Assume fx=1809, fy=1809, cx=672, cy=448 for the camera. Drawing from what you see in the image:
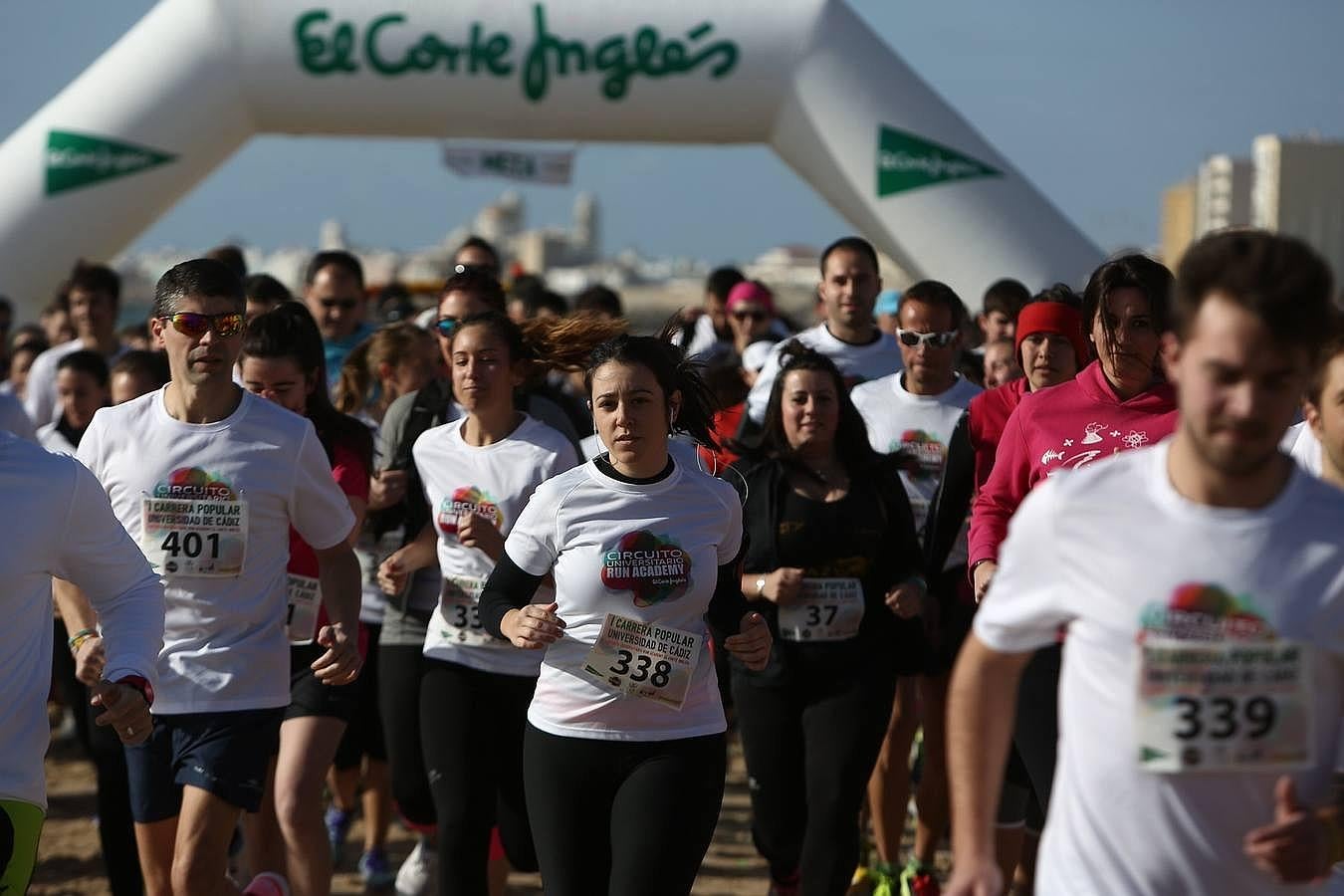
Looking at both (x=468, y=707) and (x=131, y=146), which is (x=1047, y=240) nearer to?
(x=131, y=146)

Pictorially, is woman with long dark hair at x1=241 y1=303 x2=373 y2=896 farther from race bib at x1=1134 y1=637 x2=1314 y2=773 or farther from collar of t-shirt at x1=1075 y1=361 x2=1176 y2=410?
race bib at x1=1134 y1=637 x2=1314 y2=773

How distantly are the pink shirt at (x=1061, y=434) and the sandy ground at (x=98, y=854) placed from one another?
269 cm

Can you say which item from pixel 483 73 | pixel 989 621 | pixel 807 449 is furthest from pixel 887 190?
pixel 989 621

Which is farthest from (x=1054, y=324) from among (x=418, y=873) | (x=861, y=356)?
(x=418, y=873)

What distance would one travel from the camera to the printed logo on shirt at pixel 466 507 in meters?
5.20

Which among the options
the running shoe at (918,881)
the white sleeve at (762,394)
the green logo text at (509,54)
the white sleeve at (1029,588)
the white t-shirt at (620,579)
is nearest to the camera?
the white sleeve at (1029,588)

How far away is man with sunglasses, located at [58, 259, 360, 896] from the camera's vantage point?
14.8 feet

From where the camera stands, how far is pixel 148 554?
4.55 metres

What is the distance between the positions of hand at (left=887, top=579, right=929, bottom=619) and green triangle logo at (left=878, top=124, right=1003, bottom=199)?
806 centimetres

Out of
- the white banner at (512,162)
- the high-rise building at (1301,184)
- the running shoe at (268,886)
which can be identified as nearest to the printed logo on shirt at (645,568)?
the running shoe at (268,886)

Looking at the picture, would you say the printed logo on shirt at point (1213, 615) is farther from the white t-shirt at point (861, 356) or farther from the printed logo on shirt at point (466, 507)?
the white t-shirt at point (861, 356)

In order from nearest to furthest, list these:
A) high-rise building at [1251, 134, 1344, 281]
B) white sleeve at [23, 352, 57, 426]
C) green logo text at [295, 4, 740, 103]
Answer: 1. white sleeve at [23, 352, 57, 426]
2. green logo text at [295, 4, 740, 103]
3. high-rise building at [1251, 134, 1344, 281]

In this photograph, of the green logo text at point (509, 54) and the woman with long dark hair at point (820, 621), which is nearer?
the woman with long dark hair at point (820, 621)

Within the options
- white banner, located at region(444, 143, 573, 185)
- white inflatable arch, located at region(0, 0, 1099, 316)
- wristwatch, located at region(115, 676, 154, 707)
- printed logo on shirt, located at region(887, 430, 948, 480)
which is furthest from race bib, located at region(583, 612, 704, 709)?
white banner, located at region(444, 143, 573, 185)
